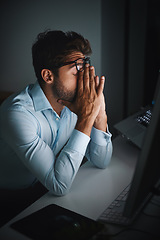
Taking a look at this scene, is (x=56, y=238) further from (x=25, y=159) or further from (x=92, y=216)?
(x=25, y=159)

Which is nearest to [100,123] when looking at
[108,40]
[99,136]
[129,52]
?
[99,136]

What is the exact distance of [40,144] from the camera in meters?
1.03

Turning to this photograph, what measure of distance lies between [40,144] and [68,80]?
1.23 ft

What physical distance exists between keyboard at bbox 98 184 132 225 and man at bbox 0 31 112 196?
0.76 ft

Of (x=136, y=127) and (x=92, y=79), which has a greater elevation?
(x=92, y=79)

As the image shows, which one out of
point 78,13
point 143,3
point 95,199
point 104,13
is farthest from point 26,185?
point 143,3

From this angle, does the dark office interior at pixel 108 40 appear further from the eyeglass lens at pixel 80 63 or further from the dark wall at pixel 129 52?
the eyeglass lens at pixel 80 63

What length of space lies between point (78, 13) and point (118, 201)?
1.15 m

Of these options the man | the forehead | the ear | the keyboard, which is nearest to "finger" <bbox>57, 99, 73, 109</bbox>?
the man

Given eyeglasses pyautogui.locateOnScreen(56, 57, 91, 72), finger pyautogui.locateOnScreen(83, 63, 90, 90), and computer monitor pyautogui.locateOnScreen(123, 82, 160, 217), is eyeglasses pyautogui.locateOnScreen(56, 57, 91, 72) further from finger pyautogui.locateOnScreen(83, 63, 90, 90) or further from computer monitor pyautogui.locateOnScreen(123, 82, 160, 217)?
computer monitor pyautogui.locateOnScreen(123, 82, 160, 217)

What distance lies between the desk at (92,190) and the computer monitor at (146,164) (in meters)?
0.23

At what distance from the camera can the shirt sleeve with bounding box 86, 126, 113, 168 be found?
46.1 inches

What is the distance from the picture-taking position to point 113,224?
30.7 inches

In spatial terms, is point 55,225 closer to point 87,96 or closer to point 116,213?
point 116,213
